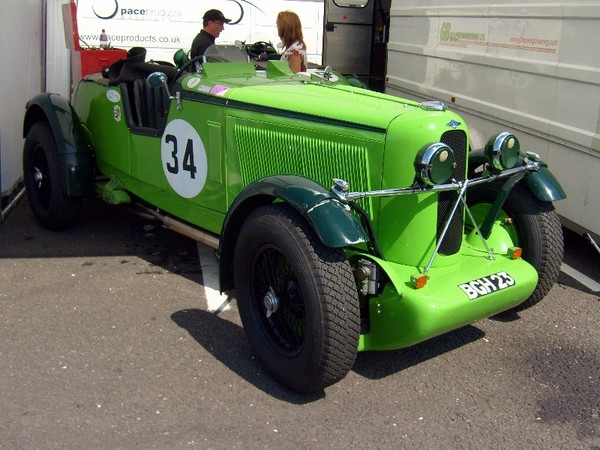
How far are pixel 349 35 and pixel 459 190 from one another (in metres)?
9.53

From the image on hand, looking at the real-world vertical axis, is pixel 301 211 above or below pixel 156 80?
below

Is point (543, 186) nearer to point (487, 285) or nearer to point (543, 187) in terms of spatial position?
point (543, 187)

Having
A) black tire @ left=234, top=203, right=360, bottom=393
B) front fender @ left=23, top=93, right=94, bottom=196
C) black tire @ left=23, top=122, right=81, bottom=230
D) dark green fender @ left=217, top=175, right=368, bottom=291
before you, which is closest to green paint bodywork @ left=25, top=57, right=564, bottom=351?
dark green fender @ left=217, top=175, right=368, bottom=291

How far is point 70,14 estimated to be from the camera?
6773 mm

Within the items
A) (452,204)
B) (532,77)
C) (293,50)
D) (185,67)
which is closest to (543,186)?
(452,204)

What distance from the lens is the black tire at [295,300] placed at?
3162 mm

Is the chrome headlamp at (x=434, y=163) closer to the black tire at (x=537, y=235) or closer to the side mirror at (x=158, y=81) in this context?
the black tire at (x=537, y=235)

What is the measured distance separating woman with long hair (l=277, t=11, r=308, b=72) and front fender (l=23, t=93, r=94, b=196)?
105 inches

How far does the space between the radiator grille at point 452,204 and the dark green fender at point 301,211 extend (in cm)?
63

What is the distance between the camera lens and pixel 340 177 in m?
3.77

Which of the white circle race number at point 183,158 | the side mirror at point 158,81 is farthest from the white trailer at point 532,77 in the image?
the side mirror at point 158,81

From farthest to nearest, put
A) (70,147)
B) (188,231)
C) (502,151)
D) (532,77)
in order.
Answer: (532,77)
(70,147)
(188,231)
(502,151)

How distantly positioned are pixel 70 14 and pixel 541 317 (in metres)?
5.00

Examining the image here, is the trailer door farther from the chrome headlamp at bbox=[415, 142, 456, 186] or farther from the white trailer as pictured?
the chrome headlamp at bbox=[415, 142, 456, 186]
